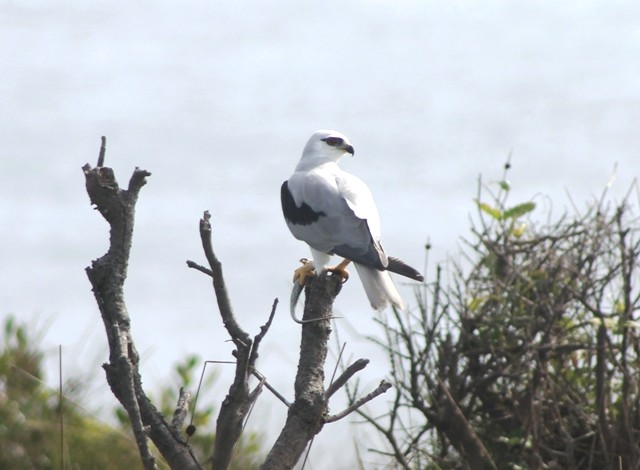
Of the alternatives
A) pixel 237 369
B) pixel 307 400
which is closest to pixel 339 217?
pixel 307 400

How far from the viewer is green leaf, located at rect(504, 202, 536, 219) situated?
5.63 metres

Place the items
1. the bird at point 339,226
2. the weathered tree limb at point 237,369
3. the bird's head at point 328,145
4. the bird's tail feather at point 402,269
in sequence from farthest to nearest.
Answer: the bird's head at point 328,145
the bird at point 339,226
the bird's tail feather at point 402,269
the weathered tree limb at point 237,369

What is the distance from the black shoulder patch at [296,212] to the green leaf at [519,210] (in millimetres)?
1312

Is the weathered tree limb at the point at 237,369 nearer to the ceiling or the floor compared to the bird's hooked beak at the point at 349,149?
nearer to the floor

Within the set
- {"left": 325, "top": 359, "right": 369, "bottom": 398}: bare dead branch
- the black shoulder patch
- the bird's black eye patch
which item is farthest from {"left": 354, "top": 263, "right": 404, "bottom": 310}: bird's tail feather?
{"left": 325, "top": 359, "right": 369, "bottom": 398}: bare dead branch

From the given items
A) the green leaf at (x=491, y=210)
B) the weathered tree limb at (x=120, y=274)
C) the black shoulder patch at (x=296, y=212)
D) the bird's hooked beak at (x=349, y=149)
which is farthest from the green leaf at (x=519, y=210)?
the weathered tree limb at (x=120, y=274)

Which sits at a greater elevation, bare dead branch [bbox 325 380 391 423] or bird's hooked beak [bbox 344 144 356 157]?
bird's hooked beak [bbox 344 144 356 157]

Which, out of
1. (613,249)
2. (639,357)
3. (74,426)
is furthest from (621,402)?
(74,426)

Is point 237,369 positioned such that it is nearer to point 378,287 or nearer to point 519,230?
point 378,287

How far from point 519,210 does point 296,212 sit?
4.72ft

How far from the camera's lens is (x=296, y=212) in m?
4.82

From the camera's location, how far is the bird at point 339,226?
430 centimetres

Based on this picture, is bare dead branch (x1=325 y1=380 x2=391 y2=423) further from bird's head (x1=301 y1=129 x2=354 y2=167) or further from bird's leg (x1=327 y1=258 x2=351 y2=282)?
bird's head (x1=301 y1=129 x2=354 y2=167)

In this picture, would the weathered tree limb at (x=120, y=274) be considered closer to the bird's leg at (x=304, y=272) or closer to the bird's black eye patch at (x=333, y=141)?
the bird's leg at (x=304, y=272)
